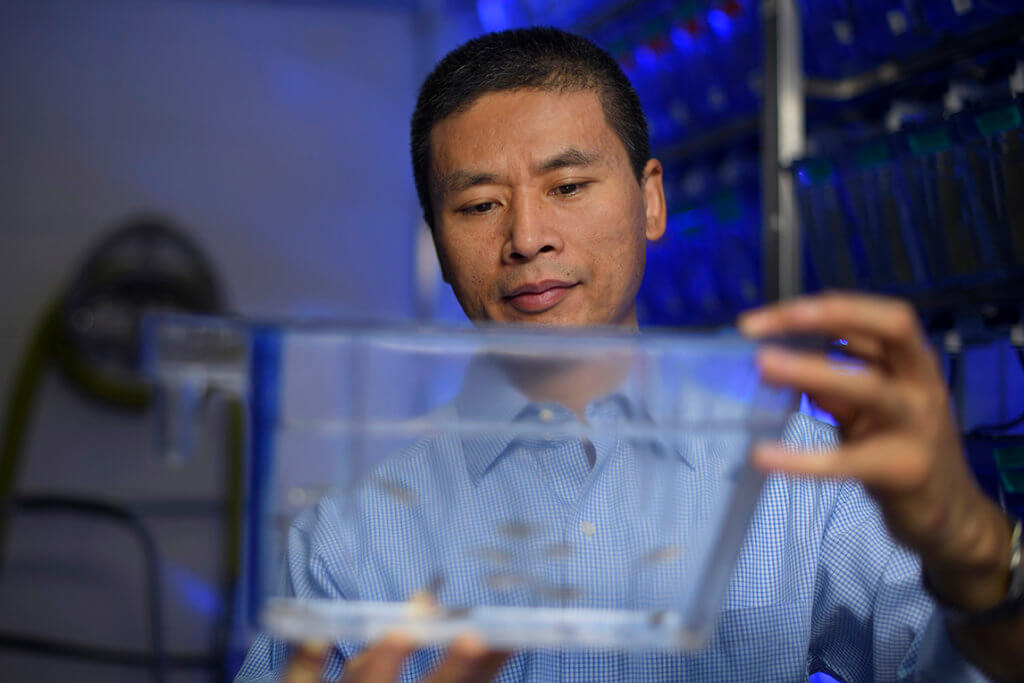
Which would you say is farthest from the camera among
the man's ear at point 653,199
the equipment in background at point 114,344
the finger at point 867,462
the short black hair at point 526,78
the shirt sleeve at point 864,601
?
the equipment in background at point 114,344

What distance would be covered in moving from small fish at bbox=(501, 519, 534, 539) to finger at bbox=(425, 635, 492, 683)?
7cm

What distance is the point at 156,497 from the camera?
346cm

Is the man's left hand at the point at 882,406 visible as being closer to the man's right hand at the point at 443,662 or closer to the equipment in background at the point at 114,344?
the man's right hand at the point at 443,662

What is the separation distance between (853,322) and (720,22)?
1.98 meters

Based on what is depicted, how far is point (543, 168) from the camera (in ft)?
3.26

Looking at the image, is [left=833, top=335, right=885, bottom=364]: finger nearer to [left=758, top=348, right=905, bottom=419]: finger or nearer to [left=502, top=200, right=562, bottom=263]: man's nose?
[left=758, top=348, right=905, bottom=419]: finger

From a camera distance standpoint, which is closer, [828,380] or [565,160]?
[828,380]

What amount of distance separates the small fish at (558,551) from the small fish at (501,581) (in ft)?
0.09

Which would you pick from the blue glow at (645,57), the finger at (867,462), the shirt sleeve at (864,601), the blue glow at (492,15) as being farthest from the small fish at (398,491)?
the blue glow at (492,15)

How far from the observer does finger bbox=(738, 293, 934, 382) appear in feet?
1.78

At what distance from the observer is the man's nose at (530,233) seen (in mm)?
971

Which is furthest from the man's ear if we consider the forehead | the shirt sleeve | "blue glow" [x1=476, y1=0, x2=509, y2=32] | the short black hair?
"blue glow" [x1=476, y1=0, x2=509, y2=32]

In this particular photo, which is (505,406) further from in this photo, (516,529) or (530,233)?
(530,233)

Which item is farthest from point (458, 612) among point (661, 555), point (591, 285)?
point (591, 285)
